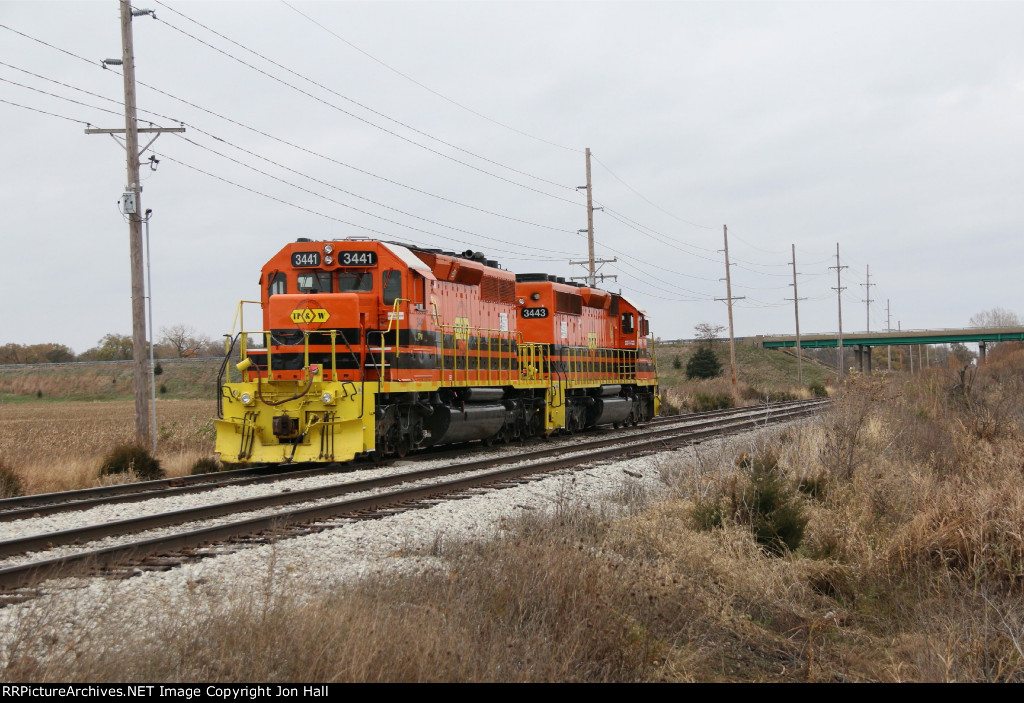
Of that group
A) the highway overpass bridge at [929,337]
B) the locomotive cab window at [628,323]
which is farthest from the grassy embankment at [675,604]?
the highway overpass bridge at [929,337]

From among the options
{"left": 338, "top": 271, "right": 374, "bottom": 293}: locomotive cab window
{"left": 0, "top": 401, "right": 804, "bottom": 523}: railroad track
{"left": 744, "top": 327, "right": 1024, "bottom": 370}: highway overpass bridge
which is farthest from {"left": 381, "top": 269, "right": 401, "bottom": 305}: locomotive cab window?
{"left": 744, "top": 327, "right": 1024, "bottom": 370}: highway overpass bridge

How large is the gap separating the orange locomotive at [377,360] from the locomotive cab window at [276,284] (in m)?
0.02

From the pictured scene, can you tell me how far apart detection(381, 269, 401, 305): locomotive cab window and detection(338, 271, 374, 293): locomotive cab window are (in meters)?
0.24

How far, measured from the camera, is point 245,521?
345 inches

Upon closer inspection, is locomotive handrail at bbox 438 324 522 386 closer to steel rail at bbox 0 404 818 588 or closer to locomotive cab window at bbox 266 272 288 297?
steel rail at bbox 0 404 818 588

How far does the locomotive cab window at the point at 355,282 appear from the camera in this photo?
1581 centimetres

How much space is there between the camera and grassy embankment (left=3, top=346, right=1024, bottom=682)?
457cm

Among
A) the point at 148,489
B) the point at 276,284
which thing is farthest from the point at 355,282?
the point at 148,489

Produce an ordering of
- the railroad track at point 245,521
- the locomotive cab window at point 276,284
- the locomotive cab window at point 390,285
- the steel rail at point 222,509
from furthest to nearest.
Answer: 1. the locomotive cab window at point 276,284
2. the locomotive cab window at point 390,285
3. the steel rail at point 222,509
4. the railroad track at point 245,521

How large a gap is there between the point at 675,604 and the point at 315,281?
11.0 metres

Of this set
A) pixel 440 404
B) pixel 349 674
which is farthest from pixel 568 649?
pixel 440 404

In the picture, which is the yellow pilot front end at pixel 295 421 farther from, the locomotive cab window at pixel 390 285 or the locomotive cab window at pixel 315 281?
the locomotive cab window at pixel 315 281

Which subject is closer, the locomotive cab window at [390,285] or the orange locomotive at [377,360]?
the orange locomotive at [377,360]
